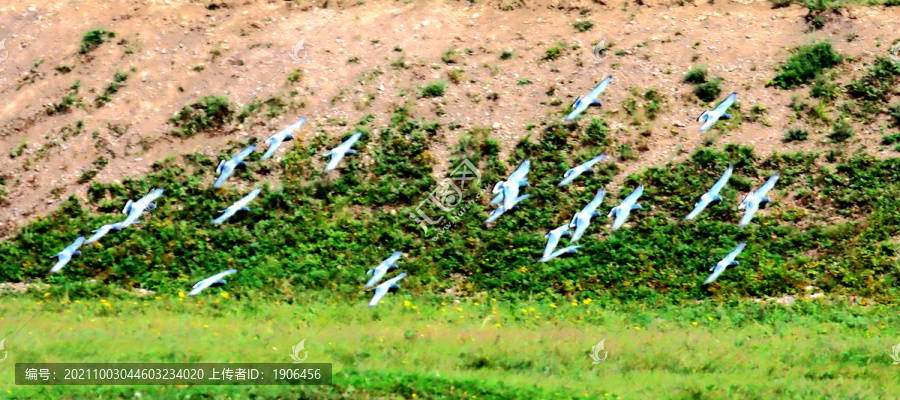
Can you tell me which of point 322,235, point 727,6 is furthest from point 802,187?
point 322,235

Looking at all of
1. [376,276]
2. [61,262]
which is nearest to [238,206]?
[376,276]

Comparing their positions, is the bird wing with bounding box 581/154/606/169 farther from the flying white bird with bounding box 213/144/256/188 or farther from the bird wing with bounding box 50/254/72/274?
the bird wing with bounding box 50/254/72/274

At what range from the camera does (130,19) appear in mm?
25547

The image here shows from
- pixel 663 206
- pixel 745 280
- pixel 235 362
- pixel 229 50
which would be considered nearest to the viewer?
pixel 235 362

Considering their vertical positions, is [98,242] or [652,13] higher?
[652,13]

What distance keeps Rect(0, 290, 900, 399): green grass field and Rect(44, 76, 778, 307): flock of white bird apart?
32.9 inches

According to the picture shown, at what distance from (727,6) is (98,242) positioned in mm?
15191

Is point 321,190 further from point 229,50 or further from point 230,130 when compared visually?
point 229,50

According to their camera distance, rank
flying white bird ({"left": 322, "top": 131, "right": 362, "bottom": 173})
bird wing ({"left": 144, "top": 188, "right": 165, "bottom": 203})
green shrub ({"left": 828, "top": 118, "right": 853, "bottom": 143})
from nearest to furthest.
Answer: bird wing ({"left": 144, "top": 188, "right": 165, "bottom": 203}) < flying white bird ({"left": 322, "top": 131, "right": 362, "bottom": 173}) < green shrub ({"left": 828, "top": 118, "right": 853, "bottom": 143})

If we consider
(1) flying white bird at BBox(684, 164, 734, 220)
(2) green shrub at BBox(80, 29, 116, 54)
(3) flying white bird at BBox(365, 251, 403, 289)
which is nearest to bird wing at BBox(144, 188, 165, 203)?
(3) flying white bird at BBox(365, 251, 403, 289)

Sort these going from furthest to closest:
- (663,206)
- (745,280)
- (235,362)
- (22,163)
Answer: (22,163), (663,206), (745,280), (235,362)

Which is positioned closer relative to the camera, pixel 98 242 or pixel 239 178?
pixel 98 242

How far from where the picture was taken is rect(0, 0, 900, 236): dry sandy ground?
22.1m

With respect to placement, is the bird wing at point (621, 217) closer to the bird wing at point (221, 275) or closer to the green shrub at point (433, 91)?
the green shrub at point (433, 91)
